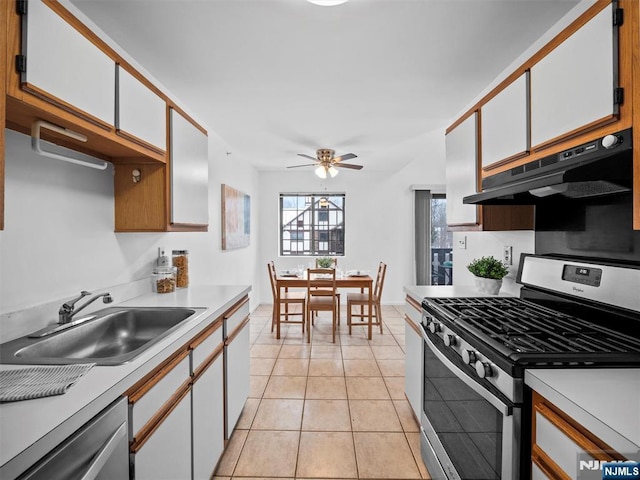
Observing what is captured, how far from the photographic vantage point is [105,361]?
1.02 m

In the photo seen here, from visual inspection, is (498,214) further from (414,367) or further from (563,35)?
(414,367)

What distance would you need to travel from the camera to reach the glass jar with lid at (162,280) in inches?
88.0

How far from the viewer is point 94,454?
806 mm

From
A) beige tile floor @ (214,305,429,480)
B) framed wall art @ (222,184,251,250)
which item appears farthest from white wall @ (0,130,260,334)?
framed wall art @ (222,184,251,250)

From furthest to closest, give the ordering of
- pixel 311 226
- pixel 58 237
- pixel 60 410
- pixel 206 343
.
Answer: pixel 311 226 < pixel 206 343 < pixel 58 237 < pixel 60 410

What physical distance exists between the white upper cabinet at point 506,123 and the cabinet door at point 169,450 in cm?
201

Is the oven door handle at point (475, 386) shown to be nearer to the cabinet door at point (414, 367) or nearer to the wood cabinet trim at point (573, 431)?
the wood cabinet trim at point (573, 431)

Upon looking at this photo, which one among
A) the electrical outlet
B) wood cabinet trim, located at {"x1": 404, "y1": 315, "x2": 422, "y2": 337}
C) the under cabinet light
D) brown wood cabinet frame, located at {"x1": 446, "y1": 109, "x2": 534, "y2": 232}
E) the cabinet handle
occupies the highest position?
the under cabinet light

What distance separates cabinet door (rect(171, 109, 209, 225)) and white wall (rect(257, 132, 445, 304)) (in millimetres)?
3455

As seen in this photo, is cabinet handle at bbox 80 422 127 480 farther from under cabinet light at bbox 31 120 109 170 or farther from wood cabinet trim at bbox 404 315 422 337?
wood cabinet trim at bbox 404 315 422 337

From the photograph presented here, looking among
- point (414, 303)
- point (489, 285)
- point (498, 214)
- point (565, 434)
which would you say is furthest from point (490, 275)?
point (565, 434)

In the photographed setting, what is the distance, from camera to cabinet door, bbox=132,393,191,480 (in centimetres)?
105

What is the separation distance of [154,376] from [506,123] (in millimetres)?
2075

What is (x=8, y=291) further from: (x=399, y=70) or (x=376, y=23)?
(x=399, y=70)
